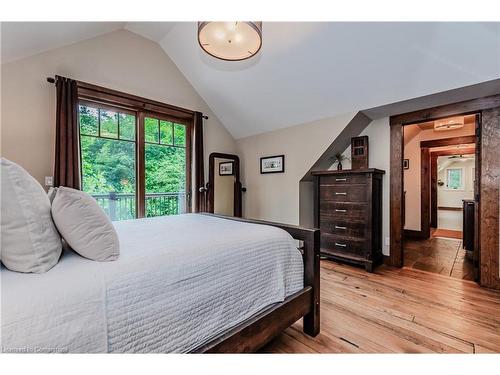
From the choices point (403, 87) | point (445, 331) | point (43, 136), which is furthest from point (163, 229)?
point (403, 87)

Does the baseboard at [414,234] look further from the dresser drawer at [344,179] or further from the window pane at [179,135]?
the window pane at [179,135]

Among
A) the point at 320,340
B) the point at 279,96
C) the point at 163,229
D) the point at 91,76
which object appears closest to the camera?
the point at 320,340

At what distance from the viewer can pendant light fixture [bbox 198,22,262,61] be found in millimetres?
1586

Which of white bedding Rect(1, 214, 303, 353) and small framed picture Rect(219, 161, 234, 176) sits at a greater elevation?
small framed picture Rect(219, 161, 234, 176)

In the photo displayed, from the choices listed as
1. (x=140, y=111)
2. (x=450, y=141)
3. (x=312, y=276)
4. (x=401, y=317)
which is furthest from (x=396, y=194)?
(x=140, y=111)

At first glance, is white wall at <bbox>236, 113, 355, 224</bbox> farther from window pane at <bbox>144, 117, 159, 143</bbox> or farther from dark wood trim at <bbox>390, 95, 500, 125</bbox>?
window pane at <bbox>144, 117, 159, 143</bbox>

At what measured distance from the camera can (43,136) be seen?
2.53 meters

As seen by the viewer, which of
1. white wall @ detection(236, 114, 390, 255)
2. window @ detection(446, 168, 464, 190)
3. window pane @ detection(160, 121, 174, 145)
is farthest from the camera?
window @ detection(446, 168, 464, 190)

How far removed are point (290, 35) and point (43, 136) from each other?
2.86 m

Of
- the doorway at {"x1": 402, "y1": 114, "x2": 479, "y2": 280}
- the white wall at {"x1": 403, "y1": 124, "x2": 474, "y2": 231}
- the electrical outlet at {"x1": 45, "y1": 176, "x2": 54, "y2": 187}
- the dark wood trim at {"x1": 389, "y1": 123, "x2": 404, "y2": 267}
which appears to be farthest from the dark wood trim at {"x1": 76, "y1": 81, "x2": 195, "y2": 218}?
the white wall at {"x1": 403, "y1": 124, "x2": 474, "y2": 231}

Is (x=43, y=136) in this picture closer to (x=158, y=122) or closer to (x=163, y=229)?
(x=158, y=122)

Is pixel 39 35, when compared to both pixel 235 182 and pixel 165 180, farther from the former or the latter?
pixel 235 182

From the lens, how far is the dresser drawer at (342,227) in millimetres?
2911
